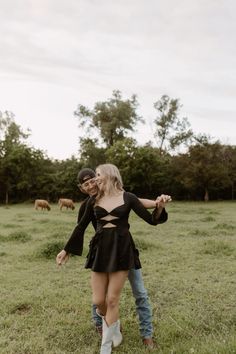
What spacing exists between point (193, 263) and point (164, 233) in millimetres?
5422

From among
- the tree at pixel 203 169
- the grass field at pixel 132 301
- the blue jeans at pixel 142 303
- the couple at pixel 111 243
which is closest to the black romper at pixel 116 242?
the couple at pixel 111 243

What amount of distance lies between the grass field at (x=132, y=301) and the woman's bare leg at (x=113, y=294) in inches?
25.7

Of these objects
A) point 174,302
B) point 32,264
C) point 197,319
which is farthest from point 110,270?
point 32,264

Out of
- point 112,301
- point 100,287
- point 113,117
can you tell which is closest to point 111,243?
point 100,287

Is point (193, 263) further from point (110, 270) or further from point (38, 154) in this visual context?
point (38, 154)

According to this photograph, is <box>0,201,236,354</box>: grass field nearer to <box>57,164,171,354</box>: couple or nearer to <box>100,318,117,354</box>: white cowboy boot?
<box>100,318,117,354</box>: white cowboy boot

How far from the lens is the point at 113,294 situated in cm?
452

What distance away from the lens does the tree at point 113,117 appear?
179ft

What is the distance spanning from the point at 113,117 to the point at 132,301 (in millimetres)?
48745

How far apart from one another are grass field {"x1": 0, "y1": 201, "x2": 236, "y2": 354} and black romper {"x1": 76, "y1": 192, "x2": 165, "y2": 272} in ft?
3.66

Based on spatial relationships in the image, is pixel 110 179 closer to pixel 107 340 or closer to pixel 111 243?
pixel 111 243

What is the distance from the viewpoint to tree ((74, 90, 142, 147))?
54438 millimetres

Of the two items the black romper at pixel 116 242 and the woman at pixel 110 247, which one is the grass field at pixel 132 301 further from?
the black romper at pixel 116 242

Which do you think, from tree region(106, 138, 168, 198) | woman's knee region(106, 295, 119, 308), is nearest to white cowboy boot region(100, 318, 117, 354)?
woman's knee region(106, 295, 119, 308)
